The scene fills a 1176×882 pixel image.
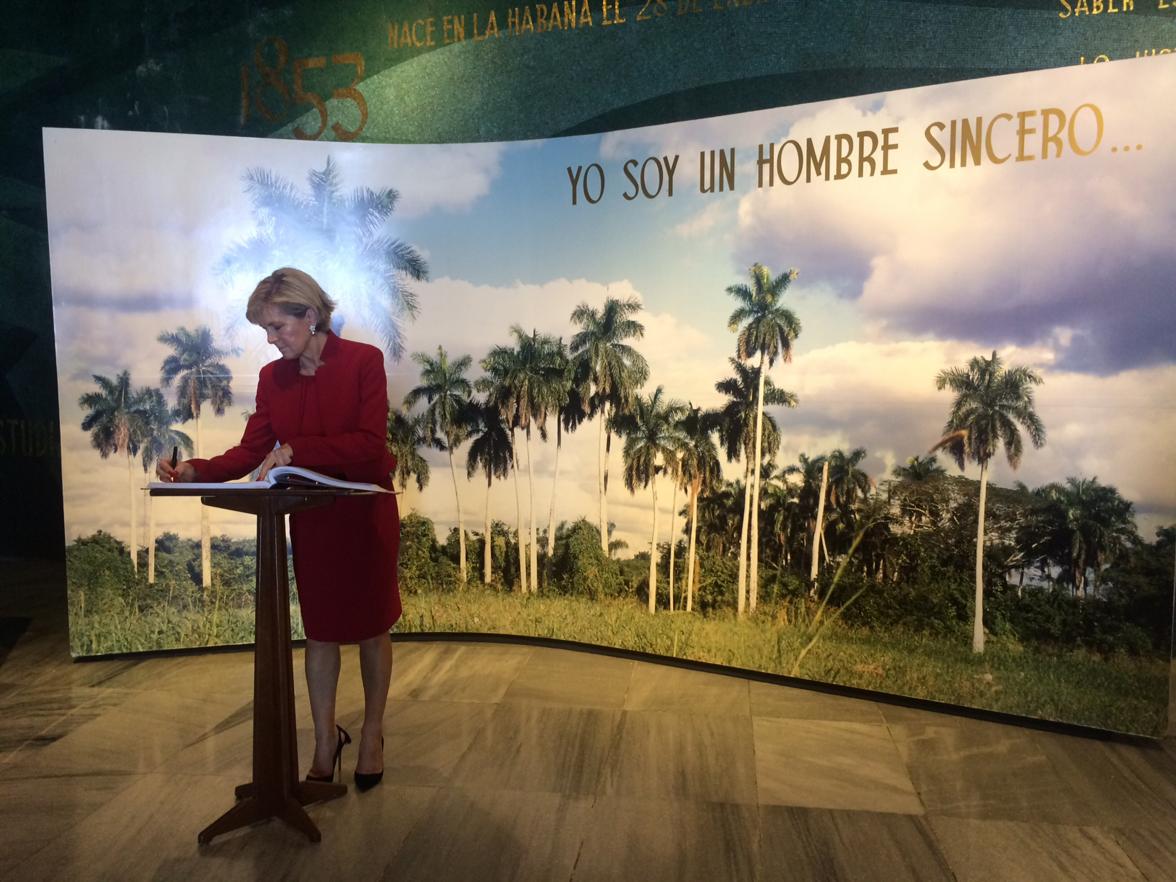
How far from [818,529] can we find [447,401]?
1.92 meters

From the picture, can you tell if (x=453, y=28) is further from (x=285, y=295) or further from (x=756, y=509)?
(x=756, y=509)

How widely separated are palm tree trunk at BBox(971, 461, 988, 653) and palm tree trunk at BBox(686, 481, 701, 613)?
121 cm

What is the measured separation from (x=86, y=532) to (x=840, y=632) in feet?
11.3

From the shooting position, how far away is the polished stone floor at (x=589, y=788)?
A: 8.36 feet

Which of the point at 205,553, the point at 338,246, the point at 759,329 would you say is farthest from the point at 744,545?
the point at 205,553

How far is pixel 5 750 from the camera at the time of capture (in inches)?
132

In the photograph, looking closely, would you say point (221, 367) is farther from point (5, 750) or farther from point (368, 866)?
point (368, 866)

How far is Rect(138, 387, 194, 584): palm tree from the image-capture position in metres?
4.48

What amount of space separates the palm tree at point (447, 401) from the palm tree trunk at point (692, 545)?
3.83 feet

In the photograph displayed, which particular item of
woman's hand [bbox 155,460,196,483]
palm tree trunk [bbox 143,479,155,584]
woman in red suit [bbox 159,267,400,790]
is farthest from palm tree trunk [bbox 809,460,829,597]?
palm tree trunk [bbox 143,479,155,584]

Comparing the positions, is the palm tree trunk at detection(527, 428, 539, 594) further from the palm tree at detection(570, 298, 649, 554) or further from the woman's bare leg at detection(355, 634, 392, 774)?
the woman's bare leg at detection(355, 634, 392, 774)

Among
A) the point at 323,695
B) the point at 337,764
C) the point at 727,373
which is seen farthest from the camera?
the point at 727,373

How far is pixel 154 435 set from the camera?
4.49 metres

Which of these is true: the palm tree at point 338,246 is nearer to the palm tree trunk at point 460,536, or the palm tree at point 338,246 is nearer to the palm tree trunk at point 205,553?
the palm tree trunk at point 460,536
